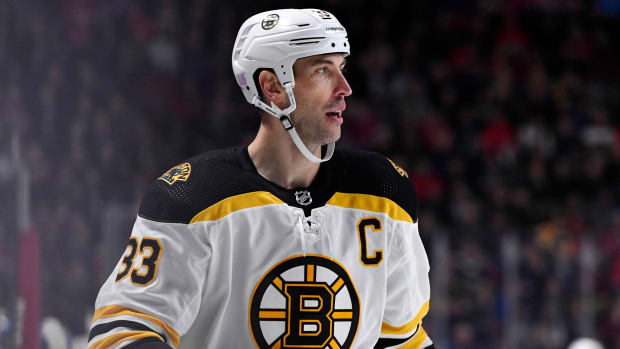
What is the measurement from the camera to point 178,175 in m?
1.87

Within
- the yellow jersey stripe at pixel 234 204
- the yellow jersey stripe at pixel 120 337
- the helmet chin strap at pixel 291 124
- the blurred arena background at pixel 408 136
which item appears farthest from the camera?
the blurred arena background at pixel 408 136

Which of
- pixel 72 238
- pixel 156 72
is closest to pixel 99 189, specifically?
pixel 72 238

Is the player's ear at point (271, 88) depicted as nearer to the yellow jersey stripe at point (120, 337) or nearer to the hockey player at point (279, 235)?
the hockey player at point (279, 235)

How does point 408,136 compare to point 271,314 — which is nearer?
point 271,314

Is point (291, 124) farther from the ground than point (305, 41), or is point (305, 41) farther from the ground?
point (305, 41)

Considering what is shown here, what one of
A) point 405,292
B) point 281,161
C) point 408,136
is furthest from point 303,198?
point 408,136

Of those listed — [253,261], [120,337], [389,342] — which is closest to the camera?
[120,337]

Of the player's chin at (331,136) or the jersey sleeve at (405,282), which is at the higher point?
the player's chin at (331,136)

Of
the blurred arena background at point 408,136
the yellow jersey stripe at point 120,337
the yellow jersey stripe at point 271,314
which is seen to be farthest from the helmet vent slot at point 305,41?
the blurred arena background at point 408,136

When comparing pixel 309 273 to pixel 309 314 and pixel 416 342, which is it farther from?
pixel 416 342

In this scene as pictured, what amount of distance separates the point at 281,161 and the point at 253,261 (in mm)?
247

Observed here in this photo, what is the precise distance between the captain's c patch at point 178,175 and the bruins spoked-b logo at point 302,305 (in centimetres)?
27

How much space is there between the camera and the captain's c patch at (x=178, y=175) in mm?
1859

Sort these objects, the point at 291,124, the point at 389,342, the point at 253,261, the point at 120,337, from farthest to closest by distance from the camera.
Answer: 1. the point at 389,342
2. the point at 291,124
3. the point at 253,261
4. the point at 120,337
